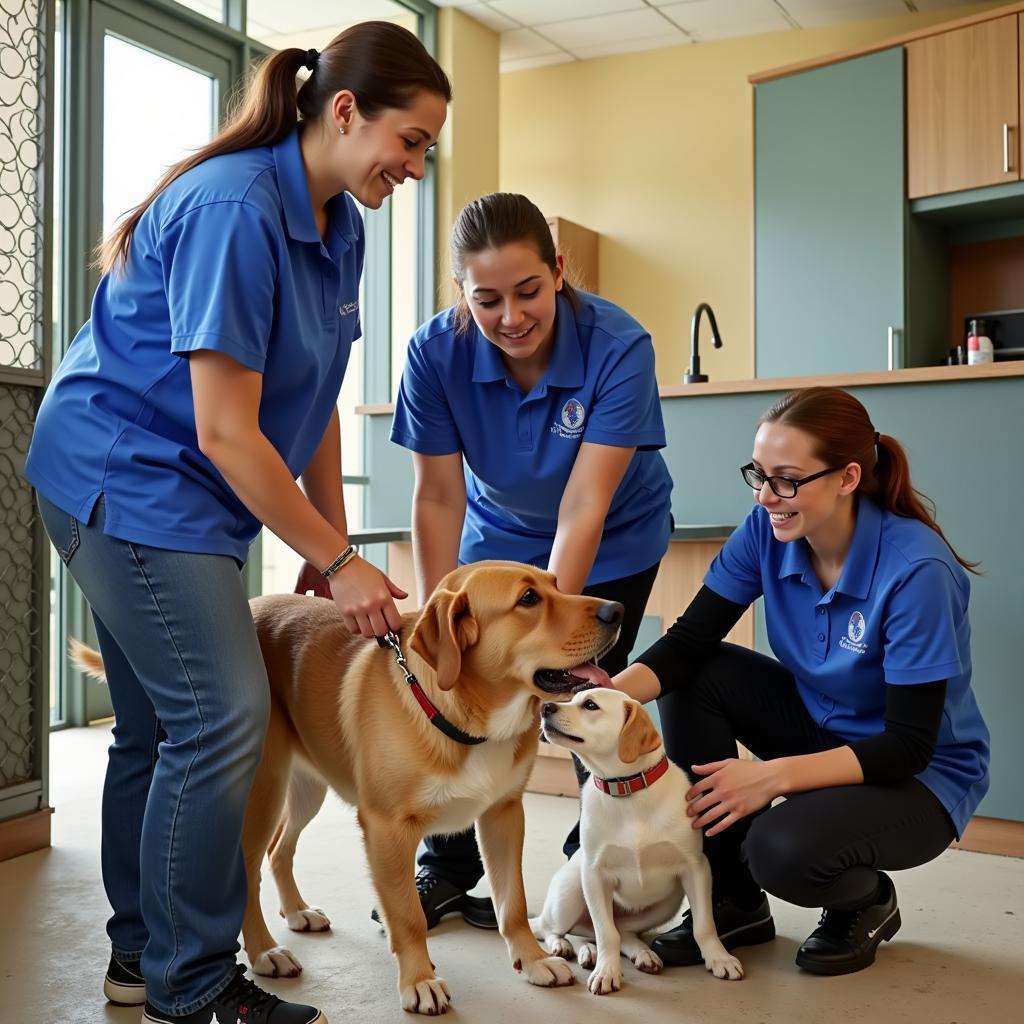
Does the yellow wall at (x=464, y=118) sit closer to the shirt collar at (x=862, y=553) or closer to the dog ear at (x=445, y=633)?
the shirt collar at (x=862, y=553)

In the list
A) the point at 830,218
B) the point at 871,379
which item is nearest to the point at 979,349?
the point at 830,218

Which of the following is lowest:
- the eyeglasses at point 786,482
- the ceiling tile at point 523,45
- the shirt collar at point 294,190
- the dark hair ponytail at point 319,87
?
the eyeglasses at point 786,482

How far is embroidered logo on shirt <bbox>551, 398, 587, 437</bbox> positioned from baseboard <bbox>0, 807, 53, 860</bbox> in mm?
1589

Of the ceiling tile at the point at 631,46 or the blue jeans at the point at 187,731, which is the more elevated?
the ceiling tile at the point at 631,46

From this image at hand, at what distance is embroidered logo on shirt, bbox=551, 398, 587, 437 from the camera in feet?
6.53

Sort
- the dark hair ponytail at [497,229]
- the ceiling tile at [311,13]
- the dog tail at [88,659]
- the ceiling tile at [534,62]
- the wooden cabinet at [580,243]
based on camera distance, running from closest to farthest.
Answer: the dark hair ponytail at [497,229] → the dog tail at [88,659] → the ceiling tile at [311,13] → the wooden cabinet at [580,243] → the ceiling tile at [534,62]

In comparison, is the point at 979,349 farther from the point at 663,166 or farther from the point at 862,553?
the point at 862,553

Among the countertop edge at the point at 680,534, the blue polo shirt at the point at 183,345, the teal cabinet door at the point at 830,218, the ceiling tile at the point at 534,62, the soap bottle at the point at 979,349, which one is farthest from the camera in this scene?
the ceiling tile at the point at 534,62

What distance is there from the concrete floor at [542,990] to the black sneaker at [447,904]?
23 mm

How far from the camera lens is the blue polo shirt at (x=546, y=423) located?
6.52 ft

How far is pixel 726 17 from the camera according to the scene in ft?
18.4

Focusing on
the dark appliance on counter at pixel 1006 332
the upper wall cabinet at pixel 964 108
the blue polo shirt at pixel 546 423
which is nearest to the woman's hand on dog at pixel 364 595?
the blue polo shirt at pixel 546 423

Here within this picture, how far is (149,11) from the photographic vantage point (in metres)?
4.07

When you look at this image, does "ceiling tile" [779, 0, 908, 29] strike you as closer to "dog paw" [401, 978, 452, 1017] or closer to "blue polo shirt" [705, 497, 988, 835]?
"blue polo shirt" [705, 497, 988, 835]
